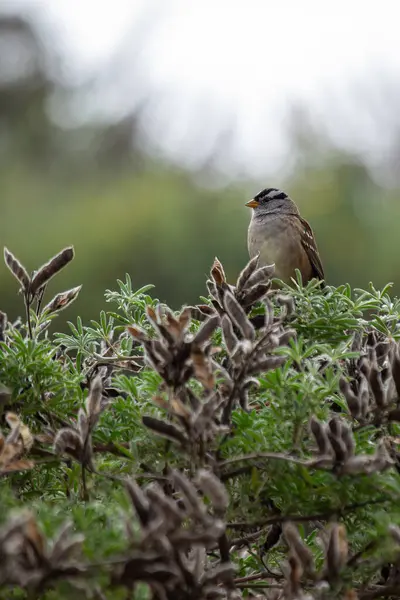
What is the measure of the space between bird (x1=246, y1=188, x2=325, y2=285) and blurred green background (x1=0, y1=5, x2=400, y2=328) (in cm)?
259

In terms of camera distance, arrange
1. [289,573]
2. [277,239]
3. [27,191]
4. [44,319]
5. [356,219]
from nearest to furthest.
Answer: [289,573] < [44,319] < [277,239] < [356,219] < [27,191]

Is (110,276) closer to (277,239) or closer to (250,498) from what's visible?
(277,239)

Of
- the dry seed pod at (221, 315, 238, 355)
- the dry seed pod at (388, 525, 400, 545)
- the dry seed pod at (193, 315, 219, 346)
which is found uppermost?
the dry seed pod at (193, 315, 219, 346)

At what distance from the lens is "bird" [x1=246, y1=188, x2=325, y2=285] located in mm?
3592

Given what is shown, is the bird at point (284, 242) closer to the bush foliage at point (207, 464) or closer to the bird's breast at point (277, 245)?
the bird's breast at point (277, 245)

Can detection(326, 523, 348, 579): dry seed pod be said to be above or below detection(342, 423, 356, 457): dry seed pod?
below

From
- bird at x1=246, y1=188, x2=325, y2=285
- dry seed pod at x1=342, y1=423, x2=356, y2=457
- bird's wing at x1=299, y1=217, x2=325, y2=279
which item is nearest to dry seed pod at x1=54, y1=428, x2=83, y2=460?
dry seed pod at x1=342, y1=423, x2=356, y2=457

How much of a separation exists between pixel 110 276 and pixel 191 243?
0.85 metres

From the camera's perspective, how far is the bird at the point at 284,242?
3.59 meters

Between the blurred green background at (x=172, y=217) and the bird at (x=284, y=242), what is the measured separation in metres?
2.59

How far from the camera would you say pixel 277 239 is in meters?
3.70

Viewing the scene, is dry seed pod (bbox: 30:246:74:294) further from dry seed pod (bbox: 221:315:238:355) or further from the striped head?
the striped head

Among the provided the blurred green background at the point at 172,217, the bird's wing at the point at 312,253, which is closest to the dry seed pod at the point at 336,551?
the bird's wing at the point at 312,253

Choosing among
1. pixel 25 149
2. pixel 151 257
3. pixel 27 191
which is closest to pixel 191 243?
pixel 151 257
